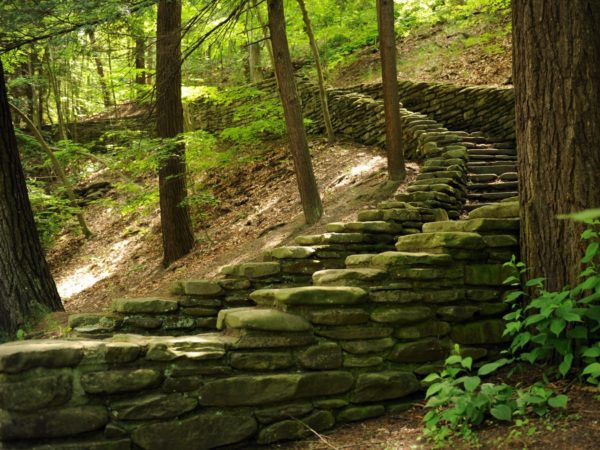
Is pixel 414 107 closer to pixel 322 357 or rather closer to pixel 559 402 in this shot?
pixel 322 357

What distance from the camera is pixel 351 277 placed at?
4.07 meters

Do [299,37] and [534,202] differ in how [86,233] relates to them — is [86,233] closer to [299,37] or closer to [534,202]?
[299,37]

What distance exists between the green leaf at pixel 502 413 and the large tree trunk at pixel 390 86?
5.61 m

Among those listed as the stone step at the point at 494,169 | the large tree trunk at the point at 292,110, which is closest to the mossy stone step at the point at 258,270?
the large tree trunk at the point at 292,110

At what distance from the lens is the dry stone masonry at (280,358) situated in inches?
124

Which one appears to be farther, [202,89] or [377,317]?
[202,89]

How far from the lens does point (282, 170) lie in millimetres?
12086

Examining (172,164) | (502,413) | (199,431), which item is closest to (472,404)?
(502,413)

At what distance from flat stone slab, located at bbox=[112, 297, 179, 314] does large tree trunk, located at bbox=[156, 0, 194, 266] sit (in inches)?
159

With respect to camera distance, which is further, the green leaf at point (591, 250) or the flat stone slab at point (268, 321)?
the flat stone slab at point (268, 321)

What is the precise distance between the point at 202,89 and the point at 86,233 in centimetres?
546

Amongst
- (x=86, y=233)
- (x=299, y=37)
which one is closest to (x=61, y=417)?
(x=86, y=233)

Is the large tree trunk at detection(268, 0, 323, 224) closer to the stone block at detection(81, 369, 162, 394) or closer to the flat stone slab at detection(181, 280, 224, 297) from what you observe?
the flat stone slab at detection(181, 280, 224, 297)

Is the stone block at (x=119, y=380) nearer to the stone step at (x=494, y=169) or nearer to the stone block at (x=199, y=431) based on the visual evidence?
the stone block at (x=199, y=431)
